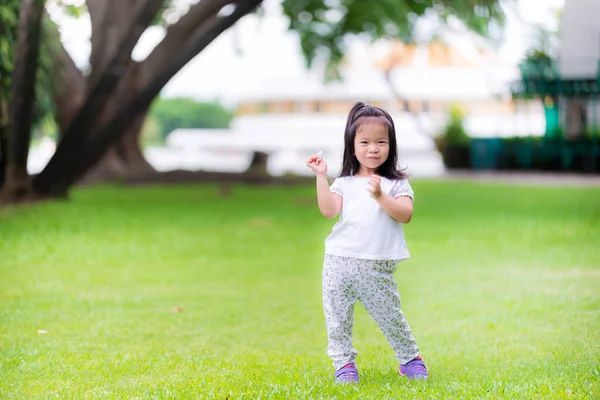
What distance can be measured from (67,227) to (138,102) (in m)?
2.93

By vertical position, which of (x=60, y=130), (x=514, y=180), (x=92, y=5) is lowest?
(x=514, y=180)

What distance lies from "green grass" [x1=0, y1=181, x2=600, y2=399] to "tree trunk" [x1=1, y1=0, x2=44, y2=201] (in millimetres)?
560

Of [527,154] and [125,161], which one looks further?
[527,154]

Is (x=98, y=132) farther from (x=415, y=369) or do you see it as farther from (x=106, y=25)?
(x=415, y=369)

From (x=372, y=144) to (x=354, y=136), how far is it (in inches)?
3.8

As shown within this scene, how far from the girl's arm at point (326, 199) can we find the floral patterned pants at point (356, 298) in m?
0.19

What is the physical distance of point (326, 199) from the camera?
4.16 meters

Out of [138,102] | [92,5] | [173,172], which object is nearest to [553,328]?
[138,102]

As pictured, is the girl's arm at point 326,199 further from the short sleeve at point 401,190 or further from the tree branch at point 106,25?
the tree branch at point 106,25

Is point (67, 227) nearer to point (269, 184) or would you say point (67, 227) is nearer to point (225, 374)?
point (225, 374)

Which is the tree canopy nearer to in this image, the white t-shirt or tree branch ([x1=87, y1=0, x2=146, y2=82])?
tree branch ([x1=87, y1=0, x2=146, y2=82])

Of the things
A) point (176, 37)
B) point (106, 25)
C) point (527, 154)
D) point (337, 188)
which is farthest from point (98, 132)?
point (527, 154)

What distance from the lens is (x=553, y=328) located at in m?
5.66

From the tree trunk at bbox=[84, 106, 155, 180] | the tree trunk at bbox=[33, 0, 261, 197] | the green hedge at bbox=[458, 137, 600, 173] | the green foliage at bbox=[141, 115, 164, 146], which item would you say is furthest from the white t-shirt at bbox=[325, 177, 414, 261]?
the green foliage at bbox=[141, 115, 164, 146]
